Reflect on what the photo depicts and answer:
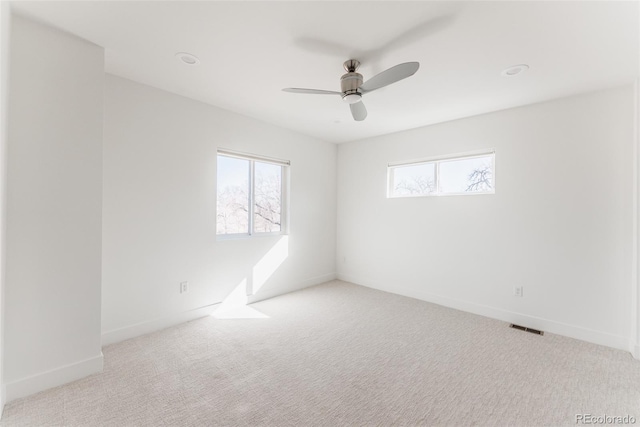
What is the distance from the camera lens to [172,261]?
2.87m

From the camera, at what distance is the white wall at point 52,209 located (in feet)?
5.69

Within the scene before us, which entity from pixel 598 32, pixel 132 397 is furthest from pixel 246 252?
pixel 598 32

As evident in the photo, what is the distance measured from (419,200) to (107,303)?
12.5ft

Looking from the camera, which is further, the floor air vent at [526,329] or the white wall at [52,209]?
the floor air vent at [526,329]

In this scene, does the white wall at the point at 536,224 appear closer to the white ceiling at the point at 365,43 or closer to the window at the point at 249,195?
the white ceiling at the point at 365,43

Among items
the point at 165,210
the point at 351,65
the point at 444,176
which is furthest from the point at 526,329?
the point at 165,210

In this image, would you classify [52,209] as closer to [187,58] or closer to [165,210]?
[165,210]

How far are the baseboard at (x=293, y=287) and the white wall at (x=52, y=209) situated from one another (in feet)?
6.13

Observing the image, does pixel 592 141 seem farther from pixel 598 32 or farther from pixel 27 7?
pixel 27 7

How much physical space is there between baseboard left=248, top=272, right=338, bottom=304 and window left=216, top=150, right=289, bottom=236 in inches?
33.8

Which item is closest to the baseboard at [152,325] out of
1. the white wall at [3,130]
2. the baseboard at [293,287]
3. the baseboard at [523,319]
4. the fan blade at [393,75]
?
the baseboard at [293,287]

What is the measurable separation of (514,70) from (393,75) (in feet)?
4.02

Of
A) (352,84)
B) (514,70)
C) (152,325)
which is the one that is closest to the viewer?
(352,84)

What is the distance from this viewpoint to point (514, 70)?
2.26 meters
